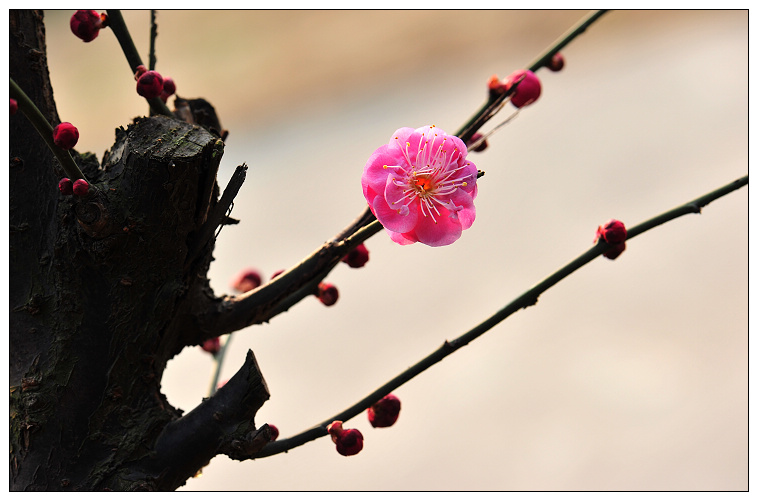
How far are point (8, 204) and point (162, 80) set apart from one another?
0.14m

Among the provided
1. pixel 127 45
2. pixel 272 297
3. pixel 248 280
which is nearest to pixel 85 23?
pixel 127 45

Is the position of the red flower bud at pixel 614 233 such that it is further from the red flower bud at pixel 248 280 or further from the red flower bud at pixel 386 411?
the red flower bud at pixel 248 280

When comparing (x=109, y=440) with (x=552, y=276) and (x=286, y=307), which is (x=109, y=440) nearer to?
(x=286, y=307)

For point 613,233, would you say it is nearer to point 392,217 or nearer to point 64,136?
point 392,217

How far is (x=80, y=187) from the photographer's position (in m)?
0.45

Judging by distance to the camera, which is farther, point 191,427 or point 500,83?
point 500,83

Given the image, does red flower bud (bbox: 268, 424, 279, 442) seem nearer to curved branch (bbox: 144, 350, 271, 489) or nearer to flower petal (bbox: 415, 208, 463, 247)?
curved branch (bbox: 144, 350, 271, 489)

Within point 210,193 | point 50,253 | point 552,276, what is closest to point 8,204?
point 50,253

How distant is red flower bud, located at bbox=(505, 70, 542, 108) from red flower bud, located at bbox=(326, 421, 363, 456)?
32 cm

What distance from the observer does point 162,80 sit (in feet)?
1.72

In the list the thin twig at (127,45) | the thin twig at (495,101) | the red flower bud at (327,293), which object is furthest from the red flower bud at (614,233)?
the thin twig at (127,45)

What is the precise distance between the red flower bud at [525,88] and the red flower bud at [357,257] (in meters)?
0.19

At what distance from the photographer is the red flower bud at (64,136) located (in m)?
0.42

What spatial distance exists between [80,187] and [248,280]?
0.36 meters
